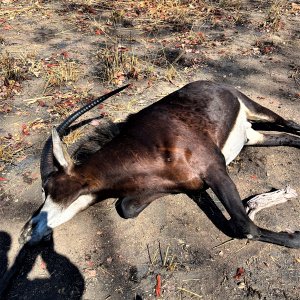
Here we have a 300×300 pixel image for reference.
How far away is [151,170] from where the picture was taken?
3830 millimetres

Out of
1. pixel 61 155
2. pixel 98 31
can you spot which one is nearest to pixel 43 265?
pixel 61 155

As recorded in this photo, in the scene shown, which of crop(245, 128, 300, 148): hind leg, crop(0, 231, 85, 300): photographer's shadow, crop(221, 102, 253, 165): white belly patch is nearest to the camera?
crop(0, 231, 85, 300): photographer's shadow

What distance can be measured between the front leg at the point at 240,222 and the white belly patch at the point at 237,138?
2.14ft

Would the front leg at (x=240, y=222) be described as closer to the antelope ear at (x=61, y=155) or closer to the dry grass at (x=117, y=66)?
the antelope ear at (x=61, y=155)

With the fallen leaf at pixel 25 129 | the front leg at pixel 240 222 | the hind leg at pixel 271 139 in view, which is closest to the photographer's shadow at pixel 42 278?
the front leg at pixel 240 222

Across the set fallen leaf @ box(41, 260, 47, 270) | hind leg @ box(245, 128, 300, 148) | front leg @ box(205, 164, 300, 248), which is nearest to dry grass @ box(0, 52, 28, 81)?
fallen leaf @ box(41, 260, 47, 270)

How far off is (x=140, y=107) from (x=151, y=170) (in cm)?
203

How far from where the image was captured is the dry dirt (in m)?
3.50

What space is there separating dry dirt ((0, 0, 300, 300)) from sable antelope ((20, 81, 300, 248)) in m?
0.27

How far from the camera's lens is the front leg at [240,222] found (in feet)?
11.6

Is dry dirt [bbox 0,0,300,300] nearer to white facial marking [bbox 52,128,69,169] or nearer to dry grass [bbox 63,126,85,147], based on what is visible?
dry grass [bbox 63,126,85,147]

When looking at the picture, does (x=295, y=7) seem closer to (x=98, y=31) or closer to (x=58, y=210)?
(x=98, y=31)

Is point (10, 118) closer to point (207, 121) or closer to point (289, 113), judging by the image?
point (207, 121)

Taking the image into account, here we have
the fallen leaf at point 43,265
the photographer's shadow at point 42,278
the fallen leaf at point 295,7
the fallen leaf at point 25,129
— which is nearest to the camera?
the photographer's shadow at point 42,278
